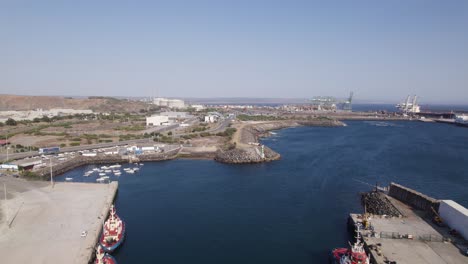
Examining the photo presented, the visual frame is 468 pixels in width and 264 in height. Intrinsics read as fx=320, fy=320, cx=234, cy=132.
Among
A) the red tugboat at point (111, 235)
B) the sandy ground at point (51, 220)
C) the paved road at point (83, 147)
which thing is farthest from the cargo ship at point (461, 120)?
the red tugboat at point (111, 235)

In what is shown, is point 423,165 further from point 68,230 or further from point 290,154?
point 68,230

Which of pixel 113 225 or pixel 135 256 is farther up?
pixel 113 225

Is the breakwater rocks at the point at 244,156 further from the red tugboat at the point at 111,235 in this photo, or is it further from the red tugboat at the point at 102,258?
the red tugboat at the point at 102,258

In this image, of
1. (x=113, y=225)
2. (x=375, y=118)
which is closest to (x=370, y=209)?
(x=113, y=225)

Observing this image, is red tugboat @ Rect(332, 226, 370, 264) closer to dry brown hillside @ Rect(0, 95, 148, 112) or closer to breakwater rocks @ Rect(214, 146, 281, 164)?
breakwater rocks @ Rect(214, 146, 281, 164)

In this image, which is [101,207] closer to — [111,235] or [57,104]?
[111,235]

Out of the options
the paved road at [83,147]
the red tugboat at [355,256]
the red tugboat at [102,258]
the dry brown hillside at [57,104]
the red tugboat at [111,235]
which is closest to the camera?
the red tugboat at [355,256]
